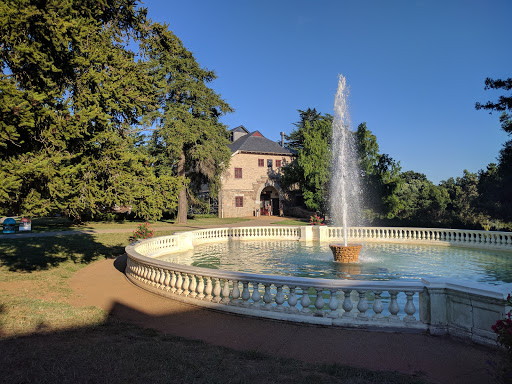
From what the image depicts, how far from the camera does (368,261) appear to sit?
14.1 meters

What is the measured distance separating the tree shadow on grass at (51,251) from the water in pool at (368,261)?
3621 mm

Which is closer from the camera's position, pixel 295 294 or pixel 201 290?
pixel 295 294

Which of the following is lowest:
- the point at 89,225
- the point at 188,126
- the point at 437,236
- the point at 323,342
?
the point at 323,342

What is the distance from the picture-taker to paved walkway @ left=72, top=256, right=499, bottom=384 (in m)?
4.19

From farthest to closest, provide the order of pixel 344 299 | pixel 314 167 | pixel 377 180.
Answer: pixel 314 167
pixel 377 180
pixel 344 299

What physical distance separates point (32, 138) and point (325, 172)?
34577 millimetres

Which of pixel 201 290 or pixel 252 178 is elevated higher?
pixel 252 178

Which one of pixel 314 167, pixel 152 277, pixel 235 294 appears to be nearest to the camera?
pixel 235 294

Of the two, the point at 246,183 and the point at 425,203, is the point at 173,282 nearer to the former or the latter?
the point at 246,183

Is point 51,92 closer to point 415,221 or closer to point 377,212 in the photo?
point 415,221

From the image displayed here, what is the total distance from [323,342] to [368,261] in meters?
9.76

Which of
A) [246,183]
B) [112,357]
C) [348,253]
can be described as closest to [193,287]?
[112,357]

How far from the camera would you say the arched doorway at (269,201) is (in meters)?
50.1

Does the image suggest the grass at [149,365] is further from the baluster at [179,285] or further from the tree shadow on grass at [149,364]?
the baluster at [179,285]
